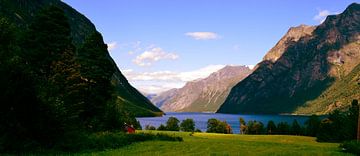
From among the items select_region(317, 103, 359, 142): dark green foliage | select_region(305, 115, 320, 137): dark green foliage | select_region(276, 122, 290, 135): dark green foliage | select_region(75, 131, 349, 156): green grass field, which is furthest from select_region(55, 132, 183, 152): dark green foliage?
select_region(276, 122, 290, 135): dark green foliage

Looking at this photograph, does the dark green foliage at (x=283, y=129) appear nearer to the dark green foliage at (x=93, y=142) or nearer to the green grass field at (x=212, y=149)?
the green grass field at (x=212, y=149)

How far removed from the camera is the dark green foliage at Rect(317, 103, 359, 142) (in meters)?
104

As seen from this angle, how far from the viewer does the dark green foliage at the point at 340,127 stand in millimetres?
103875

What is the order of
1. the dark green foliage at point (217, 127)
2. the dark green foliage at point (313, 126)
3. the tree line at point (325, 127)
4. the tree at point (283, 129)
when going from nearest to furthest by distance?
the tree line at point (325, 127) < the dark green foliage at point (313, 126) < the tree at point (283, 129) < the dark green foliage at point (217, 127)

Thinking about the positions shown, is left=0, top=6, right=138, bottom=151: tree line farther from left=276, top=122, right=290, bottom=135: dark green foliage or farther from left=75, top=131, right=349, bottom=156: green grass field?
left=276, top=122, right=290, bottom=135: dark green foliage

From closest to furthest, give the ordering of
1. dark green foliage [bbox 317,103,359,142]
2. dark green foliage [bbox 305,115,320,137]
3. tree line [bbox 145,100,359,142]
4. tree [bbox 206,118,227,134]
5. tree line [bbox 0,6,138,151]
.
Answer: tree line [bbox 0,6,138,151]
dark green foliage [bbox 317,103,359,142]
tree line [bbox 145,100,359,142]
dark green foliage [bbox 305,115,320,137]
tree [bbox 206,118,227,134]

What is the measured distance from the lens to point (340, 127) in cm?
11725

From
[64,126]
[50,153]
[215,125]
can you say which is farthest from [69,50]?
[215,125]

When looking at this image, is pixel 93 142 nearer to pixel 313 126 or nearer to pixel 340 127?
pixel 340 127

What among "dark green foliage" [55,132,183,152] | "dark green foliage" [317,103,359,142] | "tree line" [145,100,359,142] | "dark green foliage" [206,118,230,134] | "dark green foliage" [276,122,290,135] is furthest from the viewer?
"dark green foliage" [206,118,230,134]

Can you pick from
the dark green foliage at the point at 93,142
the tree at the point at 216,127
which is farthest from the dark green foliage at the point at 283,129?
the dark green foliage at the point at 93,142

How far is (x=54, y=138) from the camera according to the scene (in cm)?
3262

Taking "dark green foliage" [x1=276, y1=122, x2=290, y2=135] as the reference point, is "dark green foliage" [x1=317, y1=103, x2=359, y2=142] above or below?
above

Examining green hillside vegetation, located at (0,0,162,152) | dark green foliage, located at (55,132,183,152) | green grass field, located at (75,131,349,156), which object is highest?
green hillside vegetation, located at (0,0,162,152)
